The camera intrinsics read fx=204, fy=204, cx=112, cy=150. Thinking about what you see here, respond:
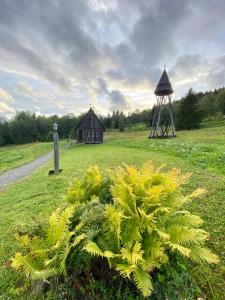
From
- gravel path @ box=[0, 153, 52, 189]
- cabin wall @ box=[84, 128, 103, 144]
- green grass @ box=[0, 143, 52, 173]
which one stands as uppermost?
cabin wall @ box=[84, 128, 103, 144]

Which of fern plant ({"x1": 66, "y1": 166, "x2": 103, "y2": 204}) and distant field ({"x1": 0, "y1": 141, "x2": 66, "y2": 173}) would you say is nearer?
fern plant ({"x1": 66, "y1": 166, "x2": 103, "y2": 204})

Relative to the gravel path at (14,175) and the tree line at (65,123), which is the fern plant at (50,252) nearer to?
the gravel path at (14,175)

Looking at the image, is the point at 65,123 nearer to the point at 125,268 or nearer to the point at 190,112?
the point at 190,112

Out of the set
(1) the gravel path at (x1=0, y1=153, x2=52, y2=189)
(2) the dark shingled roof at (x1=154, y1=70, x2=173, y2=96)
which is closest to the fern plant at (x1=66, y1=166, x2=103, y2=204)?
(1) the gravel path at (x1=0, y1=153, x2=52, y2=189)

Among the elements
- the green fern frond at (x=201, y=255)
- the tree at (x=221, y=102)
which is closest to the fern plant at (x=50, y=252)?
the green fern frond at (x=201, y=255)

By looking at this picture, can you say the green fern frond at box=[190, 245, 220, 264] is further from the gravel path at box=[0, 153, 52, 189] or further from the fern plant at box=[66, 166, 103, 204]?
the gravel path at box=[0, 153, 52, 189]

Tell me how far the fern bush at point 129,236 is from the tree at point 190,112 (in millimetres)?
45141

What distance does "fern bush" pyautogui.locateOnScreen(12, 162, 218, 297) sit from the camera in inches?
88.7

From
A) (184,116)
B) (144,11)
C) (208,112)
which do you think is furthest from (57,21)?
(208,112)

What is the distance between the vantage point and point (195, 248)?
8.32 ft

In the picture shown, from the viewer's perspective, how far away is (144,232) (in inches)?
101

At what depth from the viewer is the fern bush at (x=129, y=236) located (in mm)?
2252

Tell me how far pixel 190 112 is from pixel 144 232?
46.0 m

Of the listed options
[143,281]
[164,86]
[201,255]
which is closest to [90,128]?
[164,86]
